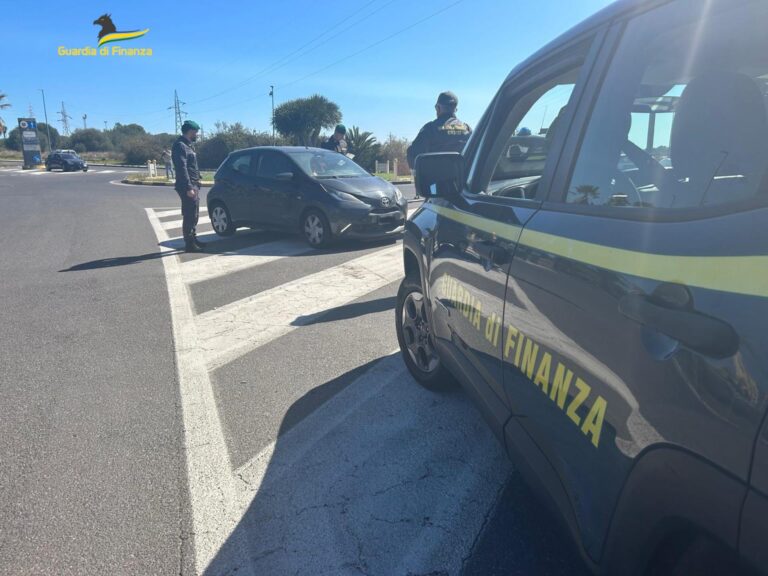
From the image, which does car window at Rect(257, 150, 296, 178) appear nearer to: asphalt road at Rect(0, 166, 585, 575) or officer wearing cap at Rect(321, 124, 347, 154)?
officer wearing cap at Rect(321, 124, 347, 154)

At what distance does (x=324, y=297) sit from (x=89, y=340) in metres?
2.28

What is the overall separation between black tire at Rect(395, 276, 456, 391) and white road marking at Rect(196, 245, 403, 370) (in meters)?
1.39

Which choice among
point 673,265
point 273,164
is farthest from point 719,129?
point 273,164

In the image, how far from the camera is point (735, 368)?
3.22 feet

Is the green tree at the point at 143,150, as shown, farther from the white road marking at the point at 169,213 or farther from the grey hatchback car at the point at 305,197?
the grey hatchback car at the point at 305,197

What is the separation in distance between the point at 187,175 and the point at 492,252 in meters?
7.17

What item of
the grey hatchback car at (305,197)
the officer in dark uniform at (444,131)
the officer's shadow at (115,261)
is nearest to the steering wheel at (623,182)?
the officer in dark uniform at (444,131)

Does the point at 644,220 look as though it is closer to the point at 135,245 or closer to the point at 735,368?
the point at 735,368

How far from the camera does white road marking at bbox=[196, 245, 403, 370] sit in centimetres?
459

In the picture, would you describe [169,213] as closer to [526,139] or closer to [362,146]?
[526,139]

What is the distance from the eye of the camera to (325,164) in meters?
9.23

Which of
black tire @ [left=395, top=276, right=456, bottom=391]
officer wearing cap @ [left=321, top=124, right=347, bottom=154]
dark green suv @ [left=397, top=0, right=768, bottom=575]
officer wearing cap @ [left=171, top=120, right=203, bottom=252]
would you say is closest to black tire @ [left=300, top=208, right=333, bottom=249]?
officer wearing cap @ [left=171, top=120, right=203, bottom=252]

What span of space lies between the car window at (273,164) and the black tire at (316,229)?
0.87 m

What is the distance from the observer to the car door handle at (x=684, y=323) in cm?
101
